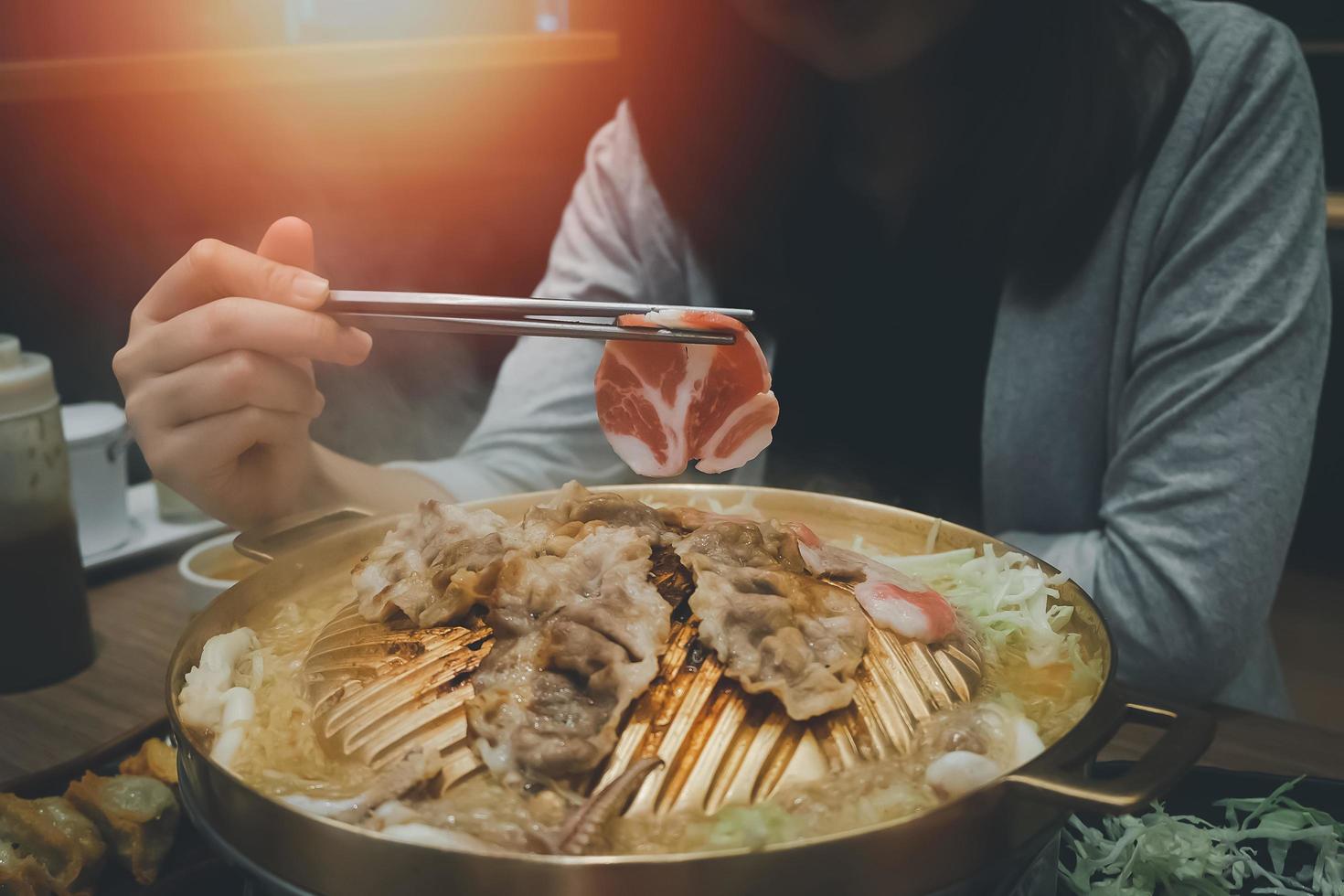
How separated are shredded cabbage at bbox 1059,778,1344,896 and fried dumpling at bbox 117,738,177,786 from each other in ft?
4.32

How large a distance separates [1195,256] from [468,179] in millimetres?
2775

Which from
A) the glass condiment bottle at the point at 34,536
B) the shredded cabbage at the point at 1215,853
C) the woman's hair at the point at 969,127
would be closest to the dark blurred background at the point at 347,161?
the glass condiment bottle at the point at 34,536

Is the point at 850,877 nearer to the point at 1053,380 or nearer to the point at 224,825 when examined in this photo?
the point at 224,825

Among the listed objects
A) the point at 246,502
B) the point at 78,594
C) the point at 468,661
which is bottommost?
the point at 78,594

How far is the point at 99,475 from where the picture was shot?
8.25ft

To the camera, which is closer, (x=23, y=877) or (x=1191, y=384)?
(x=23, y=877)

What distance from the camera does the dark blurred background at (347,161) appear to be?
7.46 ft

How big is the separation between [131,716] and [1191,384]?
2.31 metres

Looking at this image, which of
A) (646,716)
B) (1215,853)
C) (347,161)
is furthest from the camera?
(347,161)

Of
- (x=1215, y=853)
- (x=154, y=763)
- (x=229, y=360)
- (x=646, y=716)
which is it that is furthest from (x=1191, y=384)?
(x=154, y=763)

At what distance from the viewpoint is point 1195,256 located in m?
2.20

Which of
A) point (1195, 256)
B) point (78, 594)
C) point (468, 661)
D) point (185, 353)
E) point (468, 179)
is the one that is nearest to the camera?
point (468, 661)

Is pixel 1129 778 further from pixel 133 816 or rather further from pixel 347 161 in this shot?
pixel 347 161

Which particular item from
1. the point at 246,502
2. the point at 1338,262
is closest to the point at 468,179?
the point at 246,502
